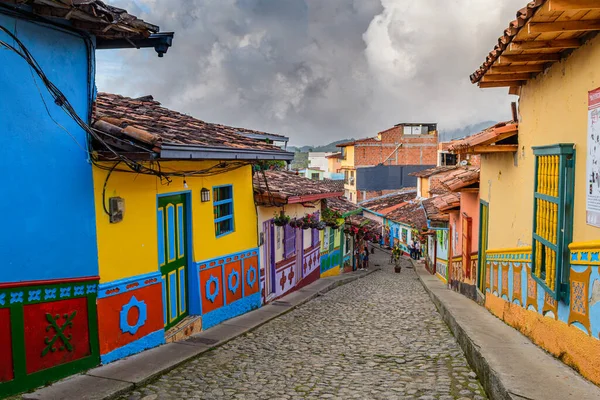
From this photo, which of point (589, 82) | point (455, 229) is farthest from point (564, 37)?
point (455, 229)

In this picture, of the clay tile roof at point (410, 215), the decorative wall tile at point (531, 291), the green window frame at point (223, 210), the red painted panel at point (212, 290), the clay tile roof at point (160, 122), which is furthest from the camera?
the clay tile roof at point (410, 215)

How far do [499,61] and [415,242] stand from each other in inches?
1278

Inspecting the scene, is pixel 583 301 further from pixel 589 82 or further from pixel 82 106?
pixel 82 106

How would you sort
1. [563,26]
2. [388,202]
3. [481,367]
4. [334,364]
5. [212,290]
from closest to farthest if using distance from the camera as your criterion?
1. [563,26]
2. [481,367]
3. [334,364]
4. [212,290]
5. [388,202]

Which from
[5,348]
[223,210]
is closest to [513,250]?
[223,210]

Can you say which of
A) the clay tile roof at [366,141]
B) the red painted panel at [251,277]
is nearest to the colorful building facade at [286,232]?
the red painted panel at [251,277]

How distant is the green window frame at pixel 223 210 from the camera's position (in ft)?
31.3

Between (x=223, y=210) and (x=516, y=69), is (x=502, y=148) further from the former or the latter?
(x=223, y=210)

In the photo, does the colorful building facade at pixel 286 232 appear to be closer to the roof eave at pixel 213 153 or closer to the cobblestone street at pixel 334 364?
the roof eave at pixel 213 153

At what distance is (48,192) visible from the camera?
5602mm

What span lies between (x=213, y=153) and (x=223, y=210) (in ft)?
8.31

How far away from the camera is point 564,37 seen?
16.8 ft

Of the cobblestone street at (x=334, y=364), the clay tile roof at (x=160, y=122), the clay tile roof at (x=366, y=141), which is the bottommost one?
the cobblestone street at (x=334, y=364)

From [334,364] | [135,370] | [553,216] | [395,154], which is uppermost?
[395,154]
